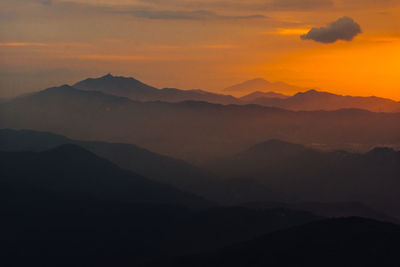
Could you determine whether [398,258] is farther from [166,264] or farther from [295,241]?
[166,264]

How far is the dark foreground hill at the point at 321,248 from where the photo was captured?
520 feet

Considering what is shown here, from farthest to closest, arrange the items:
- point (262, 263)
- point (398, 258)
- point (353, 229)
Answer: point (353, 229) → point (262, 263) → point (398, 258)

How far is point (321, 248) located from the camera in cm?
16950

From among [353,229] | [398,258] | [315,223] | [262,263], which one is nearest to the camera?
[398,258]

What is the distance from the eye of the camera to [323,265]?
517ft

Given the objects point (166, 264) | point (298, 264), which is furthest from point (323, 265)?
point (166, 264)

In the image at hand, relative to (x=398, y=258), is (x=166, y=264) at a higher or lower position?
lower

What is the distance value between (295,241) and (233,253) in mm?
19098

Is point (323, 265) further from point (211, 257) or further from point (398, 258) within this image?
point (211, 257)

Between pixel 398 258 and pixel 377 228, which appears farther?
pixel 377 228

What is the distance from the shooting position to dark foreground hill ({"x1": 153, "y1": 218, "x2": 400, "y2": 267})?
15850 cm

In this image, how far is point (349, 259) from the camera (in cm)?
15825

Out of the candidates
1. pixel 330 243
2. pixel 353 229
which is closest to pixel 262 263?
pixel 330 243

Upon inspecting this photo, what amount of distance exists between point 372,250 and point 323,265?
14.4m
